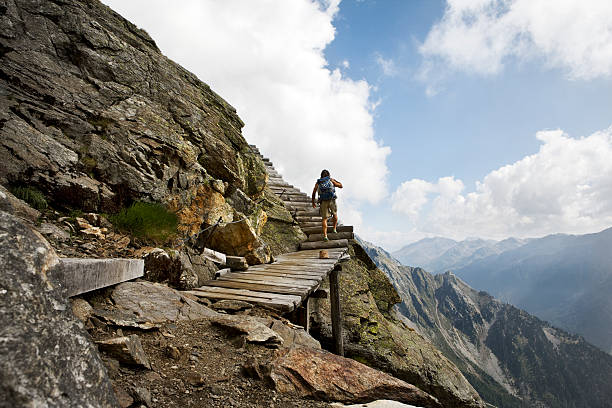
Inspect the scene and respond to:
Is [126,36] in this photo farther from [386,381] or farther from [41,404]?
[386,381]

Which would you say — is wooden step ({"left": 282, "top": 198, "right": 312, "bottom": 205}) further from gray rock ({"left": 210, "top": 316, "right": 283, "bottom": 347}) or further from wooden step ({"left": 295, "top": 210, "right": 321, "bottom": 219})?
gray rock ({"left": 210, "top": 316, "right": 283, "bottom": 347})

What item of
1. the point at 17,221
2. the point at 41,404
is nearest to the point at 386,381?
the point at 41,404

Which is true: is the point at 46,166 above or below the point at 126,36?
below

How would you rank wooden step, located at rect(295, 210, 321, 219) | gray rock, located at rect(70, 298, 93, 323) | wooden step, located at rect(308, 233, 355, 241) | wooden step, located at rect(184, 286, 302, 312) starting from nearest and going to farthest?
gray rock, located at rect(70, 298, 93, 323) < wooden step, located at rect(184, 286, 302, 312) < wooden step, located at rect(308, 233, 355, 241) < wooden step, located at rect(295, 210, 321, 219)

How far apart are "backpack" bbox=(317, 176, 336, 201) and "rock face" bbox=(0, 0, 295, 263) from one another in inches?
118

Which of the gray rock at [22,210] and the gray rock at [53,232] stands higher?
the gray rock at [22,210]

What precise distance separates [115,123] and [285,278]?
17.7 feet

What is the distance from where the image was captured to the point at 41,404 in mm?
1228

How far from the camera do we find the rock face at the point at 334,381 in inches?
107

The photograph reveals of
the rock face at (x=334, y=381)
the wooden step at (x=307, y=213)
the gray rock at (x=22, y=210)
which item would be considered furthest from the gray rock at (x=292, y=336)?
the wooden step at (x=307, y=213)

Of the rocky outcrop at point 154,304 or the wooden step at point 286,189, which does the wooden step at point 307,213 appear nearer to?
the wooden step at point 286,189

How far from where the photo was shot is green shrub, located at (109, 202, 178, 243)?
17.0 feet

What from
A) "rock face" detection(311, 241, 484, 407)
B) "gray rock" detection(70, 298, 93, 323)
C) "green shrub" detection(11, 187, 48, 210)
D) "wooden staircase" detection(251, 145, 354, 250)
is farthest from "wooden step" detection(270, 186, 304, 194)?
"gray rock" detection(70, 298, 93, 323)

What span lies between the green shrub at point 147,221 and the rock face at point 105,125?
1.14 ft
